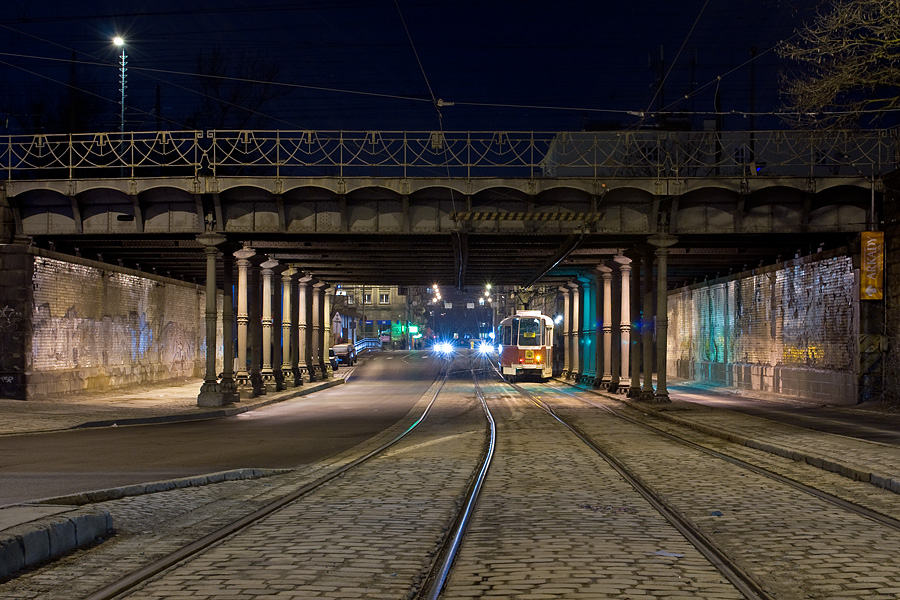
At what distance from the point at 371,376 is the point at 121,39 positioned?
29244mm

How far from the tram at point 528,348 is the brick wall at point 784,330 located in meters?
8.60

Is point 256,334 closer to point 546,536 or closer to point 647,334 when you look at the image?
point 647,334

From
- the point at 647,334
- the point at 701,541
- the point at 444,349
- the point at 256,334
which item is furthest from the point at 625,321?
the point at 444,349

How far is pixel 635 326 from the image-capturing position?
110ft

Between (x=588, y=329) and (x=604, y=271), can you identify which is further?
(x=588, y=329)

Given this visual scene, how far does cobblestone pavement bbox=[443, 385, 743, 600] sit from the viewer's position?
6238 mm

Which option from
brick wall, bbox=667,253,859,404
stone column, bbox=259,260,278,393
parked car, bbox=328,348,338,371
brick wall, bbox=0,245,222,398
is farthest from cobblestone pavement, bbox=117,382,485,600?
parked car, bbox=328,348,338,371

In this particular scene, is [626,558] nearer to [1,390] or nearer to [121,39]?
[1,390]

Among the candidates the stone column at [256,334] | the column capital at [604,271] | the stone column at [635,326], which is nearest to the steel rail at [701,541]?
the stone column at [635,326]

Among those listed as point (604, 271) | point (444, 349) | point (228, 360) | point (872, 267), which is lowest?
point (444, 349)

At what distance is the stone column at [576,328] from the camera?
48.5 meters

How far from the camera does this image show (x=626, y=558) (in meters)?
7.19

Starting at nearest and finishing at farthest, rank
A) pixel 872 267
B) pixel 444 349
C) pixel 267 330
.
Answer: pixel 872 267, pixel 267 330, pixel 444 349

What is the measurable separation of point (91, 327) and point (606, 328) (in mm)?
20868
